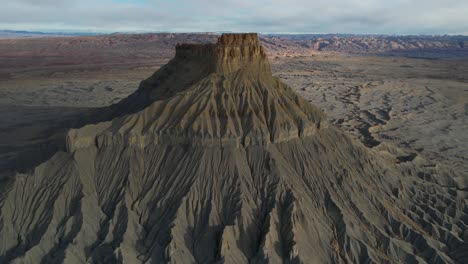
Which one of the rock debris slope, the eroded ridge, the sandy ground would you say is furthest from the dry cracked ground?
the eroded ridge

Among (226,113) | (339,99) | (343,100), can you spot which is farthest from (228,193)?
(339,99)

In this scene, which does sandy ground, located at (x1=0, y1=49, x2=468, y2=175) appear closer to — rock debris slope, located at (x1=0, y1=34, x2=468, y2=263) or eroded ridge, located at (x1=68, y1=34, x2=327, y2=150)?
rock debris slope, located at (x1=0, y1=34, x2=468, y2=263)

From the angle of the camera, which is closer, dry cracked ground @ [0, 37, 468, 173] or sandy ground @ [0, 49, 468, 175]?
dry cracked ground @ [0, 37, 468, 173]

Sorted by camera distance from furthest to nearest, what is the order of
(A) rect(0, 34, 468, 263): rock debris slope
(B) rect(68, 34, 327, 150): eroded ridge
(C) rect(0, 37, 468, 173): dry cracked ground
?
1. (C) rect(0, 37, 468, 173): dry cracked ground
2. (B) rect(68, 34, 327, 150): eroded ridge
3. (A) rect(0, 34, 468, 263): rock debris slope

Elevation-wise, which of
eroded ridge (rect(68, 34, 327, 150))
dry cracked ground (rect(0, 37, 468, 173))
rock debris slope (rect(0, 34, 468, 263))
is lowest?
dry cracked ground (rect(0, 37, 468, 173))

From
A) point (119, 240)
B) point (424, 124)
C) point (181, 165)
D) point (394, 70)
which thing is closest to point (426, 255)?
point (181, 165)

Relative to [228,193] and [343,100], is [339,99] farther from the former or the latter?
[228,193]

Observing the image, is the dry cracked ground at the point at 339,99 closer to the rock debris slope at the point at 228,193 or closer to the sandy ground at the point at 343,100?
the sandy ground at the point at 343,100

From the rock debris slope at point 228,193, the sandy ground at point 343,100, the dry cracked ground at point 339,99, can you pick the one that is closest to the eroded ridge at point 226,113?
the rock debris slope at point 228,193
